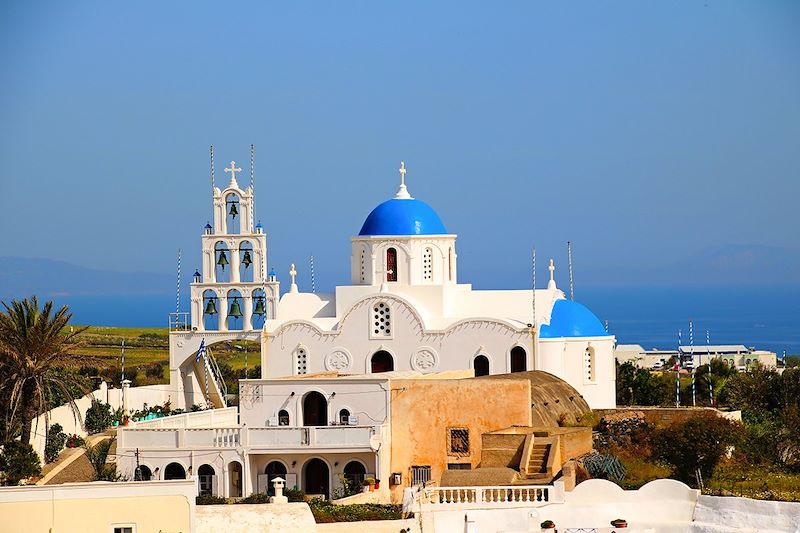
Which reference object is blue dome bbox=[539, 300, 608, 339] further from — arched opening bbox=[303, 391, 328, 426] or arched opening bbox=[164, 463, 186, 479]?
arched opening bbox=[164, 463, 186, 479]

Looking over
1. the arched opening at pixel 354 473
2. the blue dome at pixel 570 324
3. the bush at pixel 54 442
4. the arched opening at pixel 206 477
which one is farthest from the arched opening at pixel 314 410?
the blue dome at pixel 570 324

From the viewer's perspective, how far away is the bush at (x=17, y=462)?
42781 mm

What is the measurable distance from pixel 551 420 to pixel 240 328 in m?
14.0

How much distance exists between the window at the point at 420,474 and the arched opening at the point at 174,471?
579cm

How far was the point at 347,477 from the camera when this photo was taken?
44.7 meters

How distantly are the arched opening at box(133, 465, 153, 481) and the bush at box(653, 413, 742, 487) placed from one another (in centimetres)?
1275

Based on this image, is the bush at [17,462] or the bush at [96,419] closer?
the bush at [17,462]

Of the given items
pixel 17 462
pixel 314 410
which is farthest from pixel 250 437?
pixel 17 462

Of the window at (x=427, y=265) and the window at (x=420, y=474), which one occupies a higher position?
the window at (x=427, y=265)

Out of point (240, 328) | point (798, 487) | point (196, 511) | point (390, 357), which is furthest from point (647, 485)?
point (240, 328)

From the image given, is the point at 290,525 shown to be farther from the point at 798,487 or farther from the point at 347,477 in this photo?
the point at 798,487

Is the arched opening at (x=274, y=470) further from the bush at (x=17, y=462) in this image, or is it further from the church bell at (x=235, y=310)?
the church bell at (x=235, y=310)

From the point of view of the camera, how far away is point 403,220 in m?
57.5

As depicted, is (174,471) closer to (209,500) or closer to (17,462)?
(209,500)
